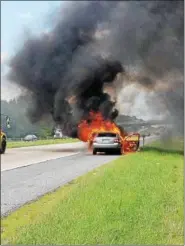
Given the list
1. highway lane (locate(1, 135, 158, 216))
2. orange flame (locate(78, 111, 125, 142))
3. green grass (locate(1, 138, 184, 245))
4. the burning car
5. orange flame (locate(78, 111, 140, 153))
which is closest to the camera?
green grass (locate(1, 138, 184, 245))

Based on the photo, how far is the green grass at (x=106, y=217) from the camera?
729 cm

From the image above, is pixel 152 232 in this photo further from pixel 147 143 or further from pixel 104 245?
pixel 147 143

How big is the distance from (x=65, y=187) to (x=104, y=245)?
6.94 m

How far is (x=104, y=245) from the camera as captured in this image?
6.94 m

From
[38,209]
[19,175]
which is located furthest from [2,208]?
[19,175]

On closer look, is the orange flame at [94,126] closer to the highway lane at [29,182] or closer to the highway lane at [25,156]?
the highway lane at [25,156]

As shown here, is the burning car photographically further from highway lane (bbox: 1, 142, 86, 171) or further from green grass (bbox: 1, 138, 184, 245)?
green grass (bbox: 1, 138, 184, 245)

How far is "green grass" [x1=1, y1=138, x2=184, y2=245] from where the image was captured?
23.9ft

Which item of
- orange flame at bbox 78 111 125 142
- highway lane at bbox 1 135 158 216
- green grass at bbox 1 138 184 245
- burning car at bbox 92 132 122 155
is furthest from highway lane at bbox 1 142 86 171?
green grass at bbox 1 138 184 245

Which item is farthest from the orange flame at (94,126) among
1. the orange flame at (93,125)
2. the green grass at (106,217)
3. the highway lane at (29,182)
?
the green grass at (106,217)

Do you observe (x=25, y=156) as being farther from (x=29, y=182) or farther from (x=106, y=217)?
(x=106, y=217)

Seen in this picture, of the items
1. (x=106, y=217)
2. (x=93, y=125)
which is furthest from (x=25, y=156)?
(x=106, y=217)

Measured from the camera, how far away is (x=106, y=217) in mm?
8414

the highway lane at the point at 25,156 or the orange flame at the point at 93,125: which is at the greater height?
the orange flame at the point at 93,125
